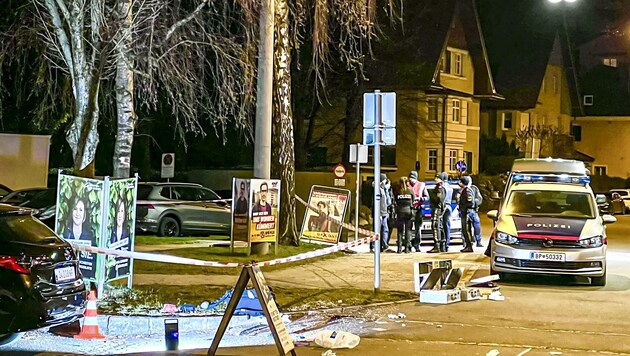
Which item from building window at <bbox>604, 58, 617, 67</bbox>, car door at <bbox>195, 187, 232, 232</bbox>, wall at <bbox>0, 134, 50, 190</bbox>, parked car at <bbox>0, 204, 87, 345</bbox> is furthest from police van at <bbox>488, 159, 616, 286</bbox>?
building window at <bbox>604, 58, 617, 67</bbox>

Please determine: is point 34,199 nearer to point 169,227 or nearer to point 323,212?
point 169,227

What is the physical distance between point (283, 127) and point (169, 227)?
5349mm

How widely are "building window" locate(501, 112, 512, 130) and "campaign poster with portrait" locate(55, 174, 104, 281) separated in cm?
5010

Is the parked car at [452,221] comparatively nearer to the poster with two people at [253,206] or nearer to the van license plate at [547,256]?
the poster with two people at [253,206]

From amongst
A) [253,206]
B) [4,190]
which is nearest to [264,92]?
[253,206]

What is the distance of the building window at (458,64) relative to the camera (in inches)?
2001

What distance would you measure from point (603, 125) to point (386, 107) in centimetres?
5994

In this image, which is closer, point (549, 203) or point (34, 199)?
point (549, 203)

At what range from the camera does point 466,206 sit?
66.0ft

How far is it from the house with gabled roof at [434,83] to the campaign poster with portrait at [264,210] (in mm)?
21814

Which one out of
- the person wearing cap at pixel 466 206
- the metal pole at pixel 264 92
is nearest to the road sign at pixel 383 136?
the metal pole at pixel 264 92

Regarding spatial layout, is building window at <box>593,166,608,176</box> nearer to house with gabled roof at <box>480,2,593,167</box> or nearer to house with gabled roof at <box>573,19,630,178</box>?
house with gabled roof at <box>573,19,630,178</box>

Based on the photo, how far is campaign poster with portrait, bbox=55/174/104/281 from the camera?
11.9m

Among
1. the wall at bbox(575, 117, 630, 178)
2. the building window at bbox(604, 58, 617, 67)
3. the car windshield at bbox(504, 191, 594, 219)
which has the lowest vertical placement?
the car windshield at bbox(504, 191, 594, 219)
